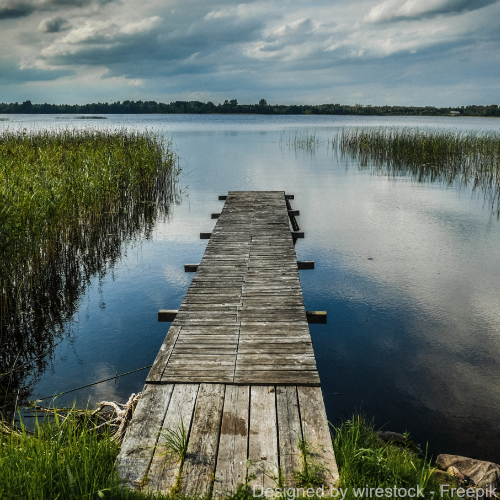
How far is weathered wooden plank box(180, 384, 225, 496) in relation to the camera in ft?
6.46

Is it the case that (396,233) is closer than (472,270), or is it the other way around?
(472,270)

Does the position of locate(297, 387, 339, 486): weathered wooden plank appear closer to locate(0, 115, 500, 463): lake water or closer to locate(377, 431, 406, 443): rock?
locate(377, 431, 406, 443): rock

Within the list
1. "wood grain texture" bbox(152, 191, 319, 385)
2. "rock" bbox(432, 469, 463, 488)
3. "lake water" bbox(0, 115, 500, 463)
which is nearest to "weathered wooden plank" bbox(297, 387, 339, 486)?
"wood grain texture" bbox(152, 191, 319, 385)

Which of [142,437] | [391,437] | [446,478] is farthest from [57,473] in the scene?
[391,437]

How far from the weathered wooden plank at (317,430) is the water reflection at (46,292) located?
8.18 ft

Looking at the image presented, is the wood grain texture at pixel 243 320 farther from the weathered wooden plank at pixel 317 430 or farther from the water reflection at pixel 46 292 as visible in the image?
the water reflection at pixel 46 292

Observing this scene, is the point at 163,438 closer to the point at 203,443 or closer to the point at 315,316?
the point at 203,443

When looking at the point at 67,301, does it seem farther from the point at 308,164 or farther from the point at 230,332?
the point at 308,164

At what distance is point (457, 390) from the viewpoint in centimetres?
392

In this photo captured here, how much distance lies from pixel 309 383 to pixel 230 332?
0.92 meters

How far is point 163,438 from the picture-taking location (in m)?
2.27

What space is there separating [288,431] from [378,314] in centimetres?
343

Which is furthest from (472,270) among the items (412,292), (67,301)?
(67,301)

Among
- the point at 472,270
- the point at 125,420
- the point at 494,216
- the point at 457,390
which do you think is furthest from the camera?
the point at 494,216
